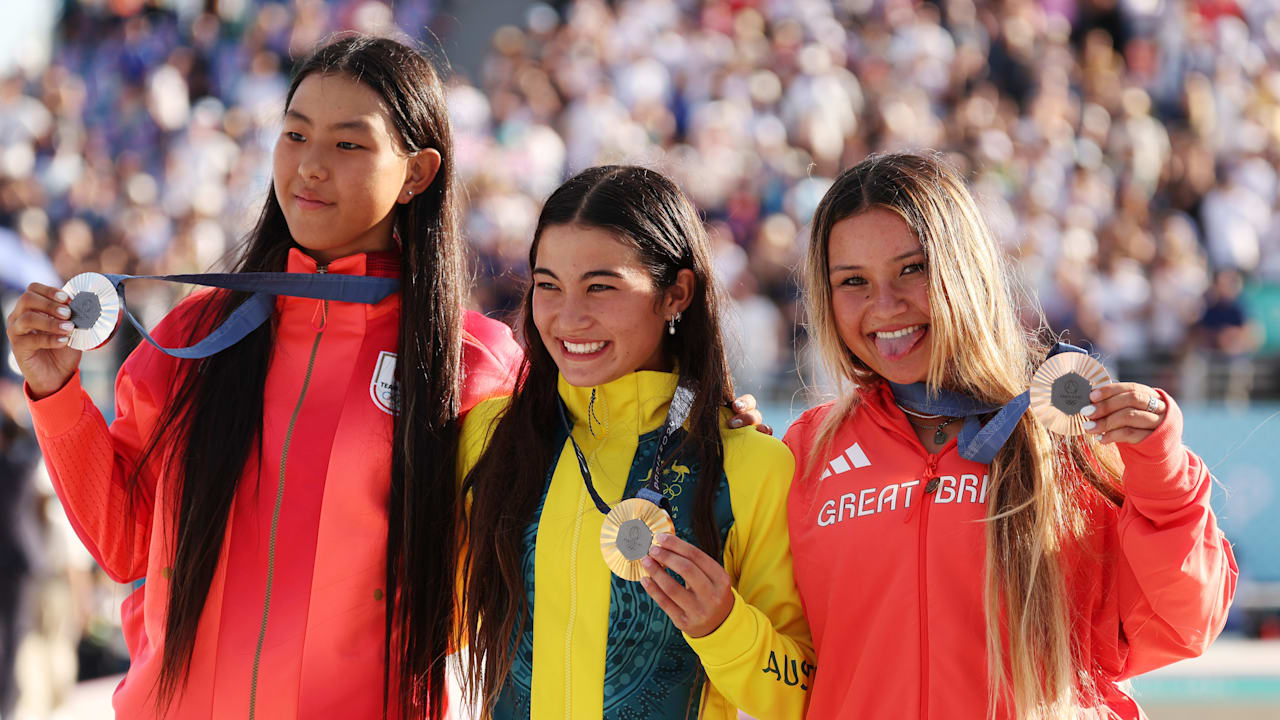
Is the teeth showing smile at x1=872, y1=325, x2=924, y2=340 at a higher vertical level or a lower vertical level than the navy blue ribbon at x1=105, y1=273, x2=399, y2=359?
higher

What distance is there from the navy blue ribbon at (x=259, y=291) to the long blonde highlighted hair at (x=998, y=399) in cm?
100

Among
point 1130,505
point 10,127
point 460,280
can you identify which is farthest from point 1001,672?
point 10,127

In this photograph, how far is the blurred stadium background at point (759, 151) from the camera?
307 inches

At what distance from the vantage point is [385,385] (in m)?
2.95

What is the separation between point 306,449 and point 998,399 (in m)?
1.47

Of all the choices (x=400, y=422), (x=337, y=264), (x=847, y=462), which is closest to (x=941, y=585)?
(x=847, y=462)

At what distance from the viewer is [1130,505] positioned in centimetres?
254

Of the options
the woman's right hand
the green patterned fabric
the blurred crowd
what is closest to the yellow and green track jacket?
the green patterned fabric

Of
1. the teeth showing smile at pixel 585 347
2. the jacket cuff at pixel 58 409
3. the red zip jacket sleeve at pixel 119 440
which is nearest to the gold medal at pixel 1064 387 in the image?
the teeth showing smile at pixel 585 347

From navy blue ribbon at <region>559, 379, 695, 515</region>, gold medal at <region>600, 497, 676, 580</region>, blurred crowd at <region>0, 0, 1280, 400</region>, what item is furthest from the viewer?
blurred crowd at <region>0, 0, 1280, 400</region>

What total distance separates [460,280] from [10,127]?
1087cm

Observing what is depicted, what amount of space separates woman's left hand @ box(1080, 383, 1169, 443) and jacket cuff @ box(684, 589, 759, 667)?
2.38 feet

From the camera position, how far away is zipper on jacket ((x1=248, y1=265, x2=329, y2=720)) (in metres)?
2.73

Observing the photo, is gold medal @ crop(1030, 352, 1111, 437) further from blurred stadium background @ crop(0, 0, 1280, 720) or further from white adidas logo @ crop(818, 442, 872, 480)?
blurred stadium background @ crop(0, 0, 1280, 720)
